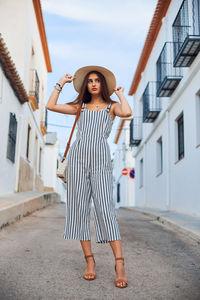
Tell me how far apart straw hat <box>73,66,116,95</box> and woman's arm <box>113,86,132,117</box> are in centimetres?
12

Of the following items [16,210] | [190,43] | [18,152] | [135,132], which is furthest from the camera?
[135,132]

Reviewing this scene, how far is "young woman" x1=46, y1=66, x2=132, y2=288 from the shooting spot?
2.88 metres

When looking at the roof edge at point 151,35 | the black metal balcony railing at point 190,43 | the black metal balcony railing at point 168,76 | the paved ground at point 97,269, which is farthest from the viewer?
the roof edge at point 151,35

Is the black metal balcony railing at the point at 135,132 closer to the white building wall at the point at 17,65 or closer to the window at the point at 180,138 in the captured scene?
the white building wall at the point at 17,65

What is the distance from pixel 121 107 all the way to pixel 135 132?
49.5 ft

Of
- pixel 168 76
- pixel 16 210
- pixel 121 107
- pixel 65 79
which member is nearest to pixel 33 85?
pixel 168 76

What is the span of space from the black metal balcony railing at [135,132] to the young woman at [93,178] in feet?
47.7

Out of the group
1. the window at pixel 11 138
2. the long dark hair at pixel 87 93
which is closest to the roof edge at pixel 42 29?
the window at pixel 11 138

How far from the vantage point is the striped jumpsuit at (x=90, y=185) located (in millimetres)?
2889

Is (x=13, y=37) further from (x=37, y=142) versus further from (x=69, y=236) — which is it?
(x=69, y=236)

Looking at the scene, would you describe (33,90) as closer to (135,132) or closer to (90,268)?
(135,132)

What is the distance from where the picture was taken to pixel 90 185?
9.80ft

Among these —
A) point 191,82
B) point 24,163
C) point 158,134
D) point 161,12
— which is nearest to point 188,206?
point 191,82

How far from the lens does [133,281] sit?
291cm
